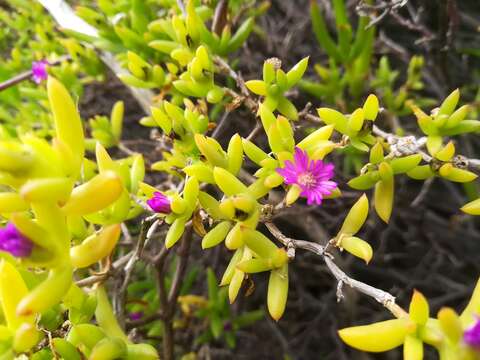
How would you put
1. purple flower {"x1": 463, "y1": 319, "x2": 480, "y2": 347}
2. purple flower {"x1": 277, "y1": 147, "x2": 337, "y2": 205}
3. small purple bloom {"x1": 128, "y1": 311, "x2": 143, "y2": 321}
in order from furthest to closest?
small purple bloom {"x1": 128, "y1": 311, "x2": 143, "y2": 321}, purple flower {"x1": 277, "y1": 147, "x2": 337, "y2": 205}, purple flower {"x1": 463, "y1": 319, "x2": 480, "y2": 347}

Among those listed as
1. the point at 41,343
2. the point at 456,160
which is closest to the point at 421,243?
the point at 456,160

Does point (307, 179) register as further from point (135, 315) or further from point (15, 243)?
point (135, 315)

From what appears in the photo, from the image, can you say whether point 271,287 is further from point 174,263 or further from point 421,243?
point 421,243

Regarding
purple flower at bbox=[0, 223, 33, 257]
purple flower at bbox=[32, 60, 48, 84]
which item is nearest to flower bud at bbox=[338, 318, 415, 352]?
purple flower at bbox=[0, 223, 33, 257]

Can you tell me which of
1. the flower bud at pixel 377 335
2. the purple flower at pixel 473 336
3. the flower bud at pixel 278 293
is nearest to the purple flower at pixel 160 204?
the flower bud at pixel 278 293

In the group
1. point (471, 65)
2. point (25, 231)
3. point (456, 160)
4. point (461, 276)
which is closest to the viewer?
point (25, 231)

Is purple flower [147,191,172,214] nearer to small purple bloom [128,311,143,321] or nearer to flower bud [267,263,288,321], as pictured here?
flower bud [267,263,288,321]
